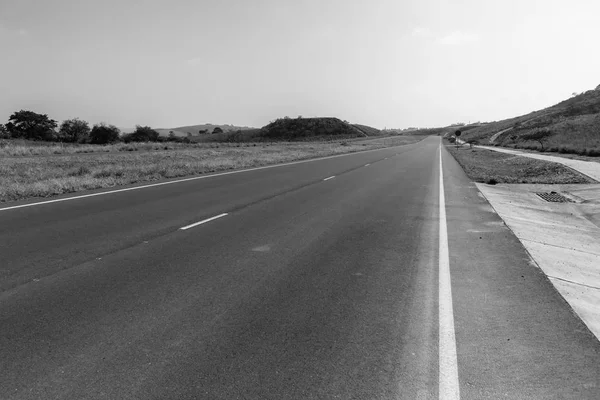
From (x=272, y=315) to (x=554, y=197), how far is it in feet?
41.3

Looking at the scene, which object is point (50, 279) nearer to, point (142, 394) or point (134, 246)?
point (134, 246)

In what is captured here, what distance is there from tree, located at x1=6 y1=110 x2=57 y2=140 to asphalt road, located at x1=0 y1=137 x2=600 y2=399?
11193 centimetres

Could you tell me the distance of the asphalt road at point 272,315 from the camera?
3.10 metres

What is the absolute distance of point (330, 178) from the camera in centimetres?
1844

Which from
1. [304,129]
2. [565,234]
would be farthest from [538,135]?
[304,129]

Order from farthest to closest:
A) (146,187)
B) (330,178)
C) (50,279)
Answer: (330,178), (146,187), (50,279)

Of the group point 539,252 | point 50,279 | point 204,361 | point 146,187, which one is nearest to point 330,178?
point 146,187

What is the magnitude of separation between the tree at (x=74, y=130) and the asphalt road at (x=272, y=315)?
107536 millimetres

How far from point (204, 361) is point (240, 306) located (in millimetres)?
1118

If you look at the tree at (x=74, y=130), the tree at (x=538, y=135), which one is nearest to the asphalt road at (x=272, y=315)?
the tree at (x=538, y=135)

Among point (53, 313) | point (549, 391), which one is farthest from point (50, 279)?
point (549, 391)

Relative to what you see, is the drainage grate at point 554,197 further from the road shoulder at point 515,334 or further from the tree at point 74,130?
the tree at point 74,130

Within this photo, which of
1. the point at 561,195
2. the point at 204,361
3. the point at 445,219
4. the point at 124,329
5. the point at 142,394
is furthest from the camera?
the point at 561,195

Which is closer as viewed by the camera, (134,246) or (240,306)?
(240,306)
